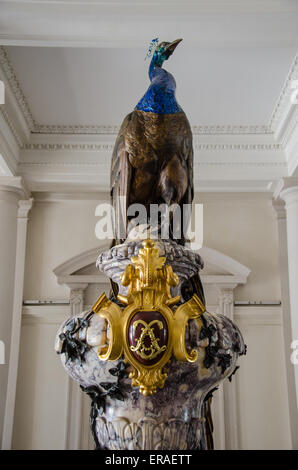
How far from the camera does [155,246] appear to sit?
5.30 ft

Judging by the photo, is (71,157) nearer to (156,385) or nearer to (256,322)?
(256,322)

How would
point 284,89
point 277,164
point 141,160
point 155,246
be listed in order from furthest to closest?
point 277,164, point 284,89, point 141,160, point 155,246

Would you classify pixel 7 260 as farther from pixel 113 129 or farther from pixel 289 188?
pixel 289 188

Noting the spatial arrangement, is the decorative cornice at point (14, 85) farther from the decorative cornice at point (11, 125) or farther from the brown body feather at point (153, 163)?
the brown body feather at point (153, 163)

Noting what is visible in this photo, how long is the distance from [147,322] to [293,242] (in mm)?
4804

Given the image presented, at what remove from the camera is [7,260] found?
5871 millimetres

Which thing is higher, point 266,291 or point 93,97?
point 93,97

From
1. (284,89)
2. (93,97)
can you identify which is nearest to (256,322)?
(284,89)

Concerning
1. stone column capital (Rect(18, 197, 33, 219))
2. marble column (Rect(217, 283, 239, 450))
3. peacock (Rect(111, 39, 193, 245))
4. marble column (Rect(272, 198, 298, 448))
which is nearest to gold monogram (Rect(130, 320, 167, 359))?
peacock (Rect(111, 39, 193, 245))

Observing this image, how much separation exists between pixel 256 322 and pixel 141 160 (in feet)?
16.1

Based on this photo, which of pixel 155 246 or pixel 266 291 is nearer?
pixel 155 246

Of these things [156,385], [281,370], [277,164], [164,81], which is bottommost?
[156,385]

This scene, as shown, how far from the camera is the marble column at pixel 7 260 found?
5750mm

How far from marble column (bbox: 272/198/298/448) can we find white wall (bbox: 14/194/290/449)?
0.24ft
